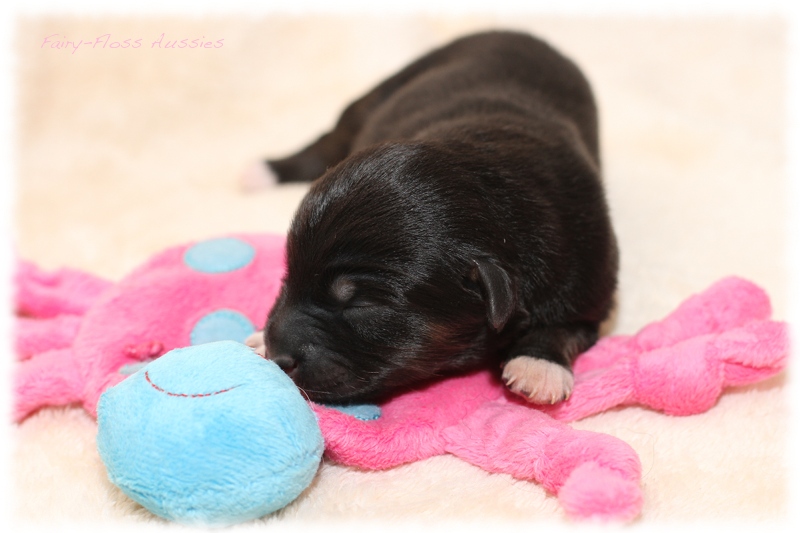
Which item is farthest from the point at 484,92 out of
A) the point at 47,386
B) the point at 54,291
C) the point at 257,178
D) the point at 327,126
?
the point at 327,126

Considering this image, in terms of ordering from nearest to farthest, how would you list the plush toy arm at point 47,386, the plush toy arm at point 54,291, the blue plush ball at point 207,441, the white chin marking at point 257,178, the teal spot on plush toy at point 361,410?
the blue plush ball at point 207,441
the teal spot on plush toy at point 361,410
the plush toy arm at point 47,386
the plush toy arm at point 54,291
the white chin marking at point 257,178

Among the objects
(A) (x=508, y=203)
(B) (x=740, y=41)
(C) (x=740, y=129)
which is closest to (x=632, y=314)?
(A) (x=508, y=203)

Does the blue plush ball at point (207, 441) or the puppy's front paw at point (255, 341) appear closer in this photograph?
the blue plush ball at point (207, 441)

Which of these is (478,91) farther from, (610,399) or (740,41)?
(740,41)

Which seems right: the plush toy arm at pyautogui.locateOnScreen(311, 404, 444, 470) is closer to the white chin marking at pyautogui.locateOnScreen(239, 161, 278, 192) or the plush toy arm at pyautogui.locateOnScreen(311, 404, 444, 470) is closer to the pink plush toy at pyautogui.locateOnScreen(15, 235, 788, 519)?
the pink plush toy at pyautogui.locateOnScreen(15, 235, 788, 519)

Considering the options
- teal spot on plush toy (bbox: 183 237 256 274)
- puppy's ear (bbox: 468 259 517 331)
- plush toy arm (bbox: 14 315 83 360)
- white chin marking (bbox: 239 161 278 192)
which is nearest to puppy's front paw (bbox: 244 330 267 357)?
teal spot on plush toy (bbox: 183 237 256 274)

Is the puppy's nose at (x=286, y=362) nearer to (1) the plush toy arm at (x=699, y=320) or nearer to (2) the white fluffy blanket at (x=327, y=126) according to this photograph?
(2) the white fluffy blanket at (x=327, y=126)

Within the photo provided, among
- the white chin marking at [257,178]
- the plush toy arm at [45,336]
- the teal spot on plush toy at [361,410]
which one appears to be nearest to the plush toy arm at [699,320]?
the teal spot on plush toy at [361,410]
